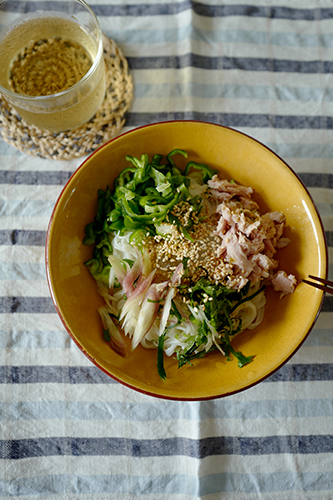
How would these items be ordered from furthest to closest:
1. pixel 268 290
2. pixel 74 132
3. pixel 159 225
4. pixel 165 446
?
pixel 74 132
pixel 165 446
pixel 268 290
pixel 159 225

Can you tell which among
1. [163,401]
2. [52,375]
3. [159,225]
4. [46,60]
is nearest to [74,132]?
[46,60]

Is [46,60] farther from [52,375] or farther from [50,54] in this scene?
[52,375]

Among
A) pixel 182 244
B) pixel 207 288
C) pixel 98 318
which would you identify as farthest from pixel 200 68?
pixel 98 318

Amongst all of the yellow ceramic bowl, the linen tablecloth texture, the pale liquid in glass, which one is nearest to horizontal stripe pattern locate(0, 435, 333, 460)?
the linen tablecloth texture

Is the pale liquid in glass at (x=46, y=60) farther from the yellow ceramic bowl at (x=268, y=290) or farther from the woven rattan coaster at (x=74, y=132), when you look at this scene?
the yellow ceramic bowl at (x=268, y=290)

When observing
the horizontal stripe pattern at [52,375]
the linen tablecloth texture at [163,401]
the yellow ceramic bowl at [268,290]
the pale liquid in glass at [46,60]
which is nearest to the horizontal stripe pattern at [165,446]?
the linen tablecloth texture at [163,401]

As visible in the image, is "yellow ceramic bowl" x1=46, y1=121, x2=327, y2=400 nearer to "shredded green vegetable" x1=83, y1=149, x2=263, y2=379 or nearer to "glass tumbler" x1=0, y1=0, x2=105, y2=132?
"shredded green vegetable" x1=83, y1=149, x2=263, y2=379
